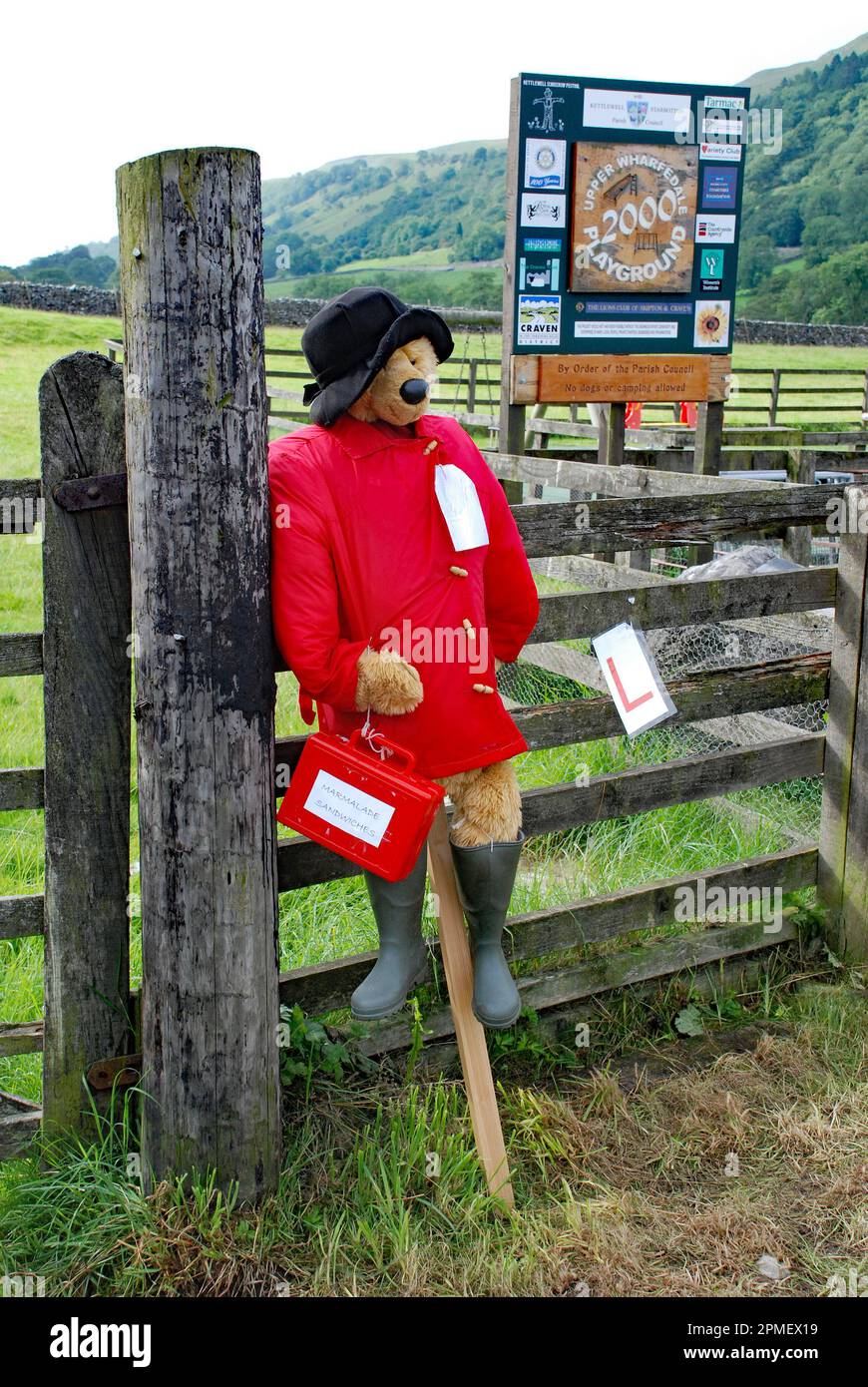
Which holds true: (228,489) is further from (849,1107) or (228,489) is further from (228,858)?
(849,1107)

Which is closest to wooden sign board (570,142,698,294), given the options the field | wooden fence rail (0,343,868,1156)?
wooden fence rail (0,343,868,1156)

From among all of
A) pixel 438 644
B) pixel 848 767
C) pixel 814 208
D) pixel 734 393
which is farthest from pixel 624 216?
pixel 814 208

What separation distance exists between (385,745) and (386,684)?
15cm

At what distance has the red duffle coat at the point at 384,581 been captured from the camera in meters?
2.34

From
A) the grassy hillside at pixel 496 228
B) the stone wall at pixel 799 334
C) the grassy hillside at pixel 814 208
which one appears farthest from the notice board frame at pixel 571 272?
the grassy hillside at pixel 814 208

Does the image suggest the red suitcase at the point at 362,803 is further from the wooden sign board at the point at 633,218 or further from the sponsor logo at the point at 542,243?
the wooden sign board at the point at 633,218

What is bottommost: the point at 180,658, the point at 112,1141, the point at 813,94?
the point at 112,1141

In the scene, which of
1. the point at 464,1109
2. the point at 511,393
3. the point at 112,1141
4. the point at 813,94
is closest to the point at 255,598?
the point at 112,1141

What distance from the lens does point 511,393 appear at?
594 centimetres

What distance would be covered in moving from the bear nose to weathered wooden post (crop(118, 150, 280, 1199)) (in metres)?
0.29

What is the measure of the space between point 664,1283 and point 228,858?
50.9 inches

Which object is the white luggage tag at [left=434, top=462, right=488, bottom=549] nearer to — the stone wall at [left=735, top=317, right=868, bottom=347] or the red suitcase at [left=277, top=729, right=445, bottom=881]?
the red suitcase at [left=277, top=729, right=445, bottom=881]

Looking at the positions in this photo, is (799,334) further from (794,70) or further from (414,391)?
(794,70)

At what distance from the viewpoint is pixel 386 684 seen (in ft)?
7.73
